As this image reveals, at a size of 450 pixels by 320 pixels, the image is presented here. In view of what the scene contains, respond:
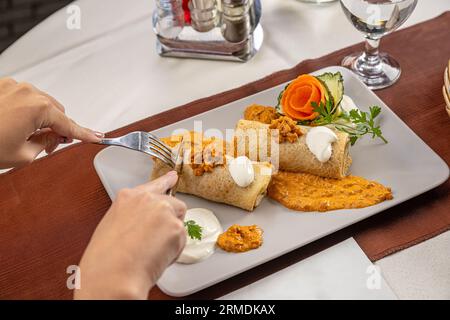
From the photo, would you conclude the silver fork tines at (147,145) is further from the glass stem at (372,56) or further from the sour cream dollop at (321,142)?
the glass stem at (372,56)

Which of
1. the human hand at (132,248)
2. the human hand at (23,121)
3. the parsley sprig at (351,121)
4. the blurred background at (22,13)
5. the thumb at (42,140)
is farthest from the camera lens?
the blurred background at (22,13)

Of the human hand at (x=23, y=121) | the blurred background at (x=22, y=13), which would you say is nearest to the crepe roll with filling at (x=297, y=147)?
the human hand at (x=23, y=121)

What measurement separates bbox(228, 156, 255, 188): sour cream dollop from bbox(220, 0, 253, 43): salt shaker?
0.59m

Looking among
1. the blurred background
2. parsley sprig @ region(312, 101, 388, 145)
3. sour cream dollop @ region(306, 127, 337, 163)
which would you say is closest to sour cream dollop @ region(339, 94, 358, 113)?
parsley sprig @ region(312, 101, 388, 145)

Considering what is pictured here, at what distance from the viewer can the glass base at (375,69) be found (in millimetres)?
2096

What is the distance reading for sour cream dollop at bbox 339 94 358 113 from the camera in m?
1.93

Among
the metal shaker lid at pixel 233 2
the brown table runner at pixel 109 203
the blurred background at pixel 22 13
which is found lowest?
the blurred background at pixel 22 13

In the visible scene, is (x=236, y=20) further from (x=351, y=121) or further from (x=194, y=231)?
(x=194, y=231)

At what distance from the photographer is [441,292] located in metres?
1.54

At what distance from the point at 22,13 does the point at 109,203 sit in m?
2.16

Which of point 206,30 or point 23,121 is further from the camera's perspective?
point 206,30

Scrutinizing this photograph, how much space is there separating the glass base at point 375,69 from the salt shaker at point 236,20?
36 centimetres

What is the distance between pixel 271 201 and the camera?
1752mm

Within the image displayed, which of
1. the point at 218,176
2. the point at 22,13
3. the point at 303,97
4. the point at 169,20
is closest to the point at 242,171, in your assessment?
the point at 218,176
